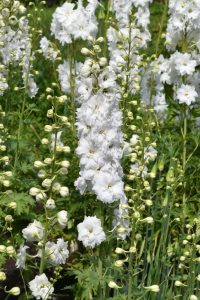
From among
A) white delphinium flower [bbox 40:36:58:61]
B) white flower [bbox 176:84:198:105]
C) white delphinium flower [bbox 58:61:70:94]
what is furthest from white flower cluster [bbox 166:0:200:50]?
white delphinium flower [bbox 40:36:58:61]

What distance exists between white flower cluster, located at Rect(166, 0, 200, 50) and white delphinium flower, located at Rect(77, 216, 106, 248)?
2.47 metres

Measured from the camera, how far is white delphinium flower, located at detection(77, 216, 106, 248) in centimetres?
303

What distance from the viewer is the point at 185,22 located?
505 cm

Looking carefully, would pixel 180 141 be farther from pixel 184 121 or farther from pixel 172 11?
pixel 172 11

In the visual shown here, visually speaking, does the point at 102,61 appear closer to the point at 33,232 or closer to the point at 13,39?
the point at 33,232

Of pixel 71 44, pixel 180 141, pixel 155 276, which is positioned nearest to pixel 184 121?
pixel 180 141

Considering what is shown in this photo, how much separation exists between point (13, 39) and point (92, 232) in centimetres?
235

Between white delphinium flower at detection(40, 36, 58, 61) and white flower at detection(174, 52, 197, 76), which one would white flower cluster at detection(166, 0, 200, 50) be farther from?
white delphinium flower at detection(40, 36, 58, 61)

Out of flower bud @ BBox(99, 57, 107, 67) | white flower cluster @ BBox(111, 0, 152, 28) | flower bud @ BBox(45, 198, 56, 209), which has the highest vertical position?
white flower cluster @ BBox(111, 0, 152, 28)

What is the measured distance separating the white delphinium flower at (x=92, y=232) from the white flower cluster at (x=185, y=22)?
2466 millimetres

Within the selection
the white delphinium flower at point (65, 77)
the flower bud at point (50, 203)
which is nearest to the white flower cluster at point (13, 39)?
the white delphinium flower at point (65, 77)

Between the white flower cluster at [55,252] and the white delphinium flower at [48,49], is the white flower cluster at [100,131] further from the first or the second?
the white delphinium flower at [48,49]

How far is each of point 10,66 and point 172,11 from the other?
4.73 feet

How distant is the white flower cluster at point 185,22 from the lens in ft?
16.4
